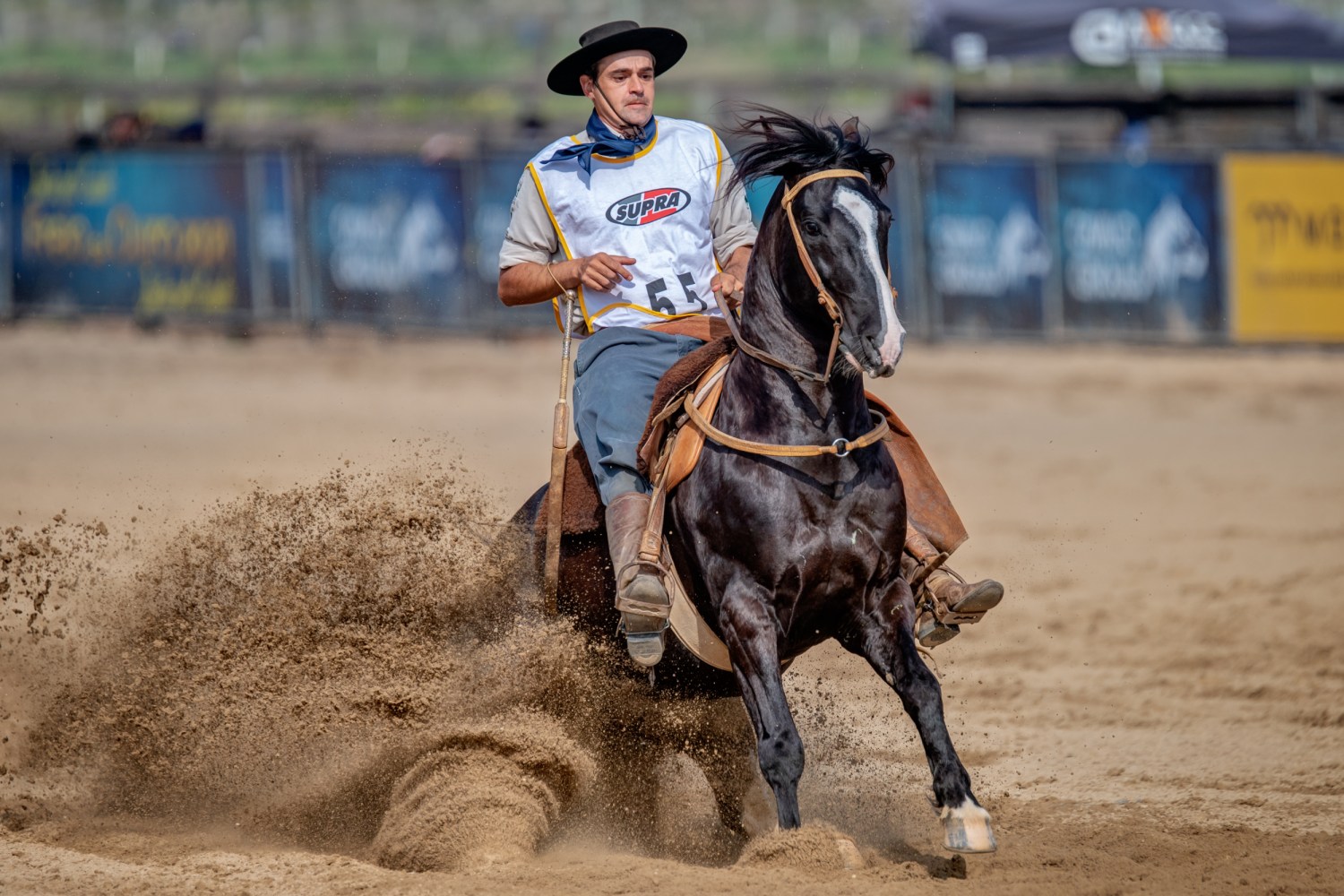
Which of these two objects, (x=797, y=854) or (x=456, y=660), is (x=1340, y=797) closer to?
(x=797, y=854)

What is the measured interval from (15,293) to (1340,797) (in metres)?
15.7

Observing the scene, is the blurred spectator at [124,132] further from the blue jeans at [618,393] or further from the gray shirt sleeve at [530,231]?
the blue jeans at [618,393]

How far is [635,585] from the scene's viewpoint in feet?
16.4

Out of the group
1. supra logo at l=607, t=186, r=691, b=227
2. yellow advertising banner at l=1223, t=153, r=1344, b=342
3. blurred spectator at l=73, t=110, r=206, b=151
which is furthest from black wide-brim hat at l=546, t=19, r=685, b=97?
blurred spectator at l=73, t=110, r=206, b=151

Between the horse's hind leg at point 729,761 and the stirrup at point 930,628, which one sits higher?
the stirrup at point 930,628

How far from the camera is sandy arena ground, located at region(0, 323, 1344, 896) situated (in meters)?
5.11

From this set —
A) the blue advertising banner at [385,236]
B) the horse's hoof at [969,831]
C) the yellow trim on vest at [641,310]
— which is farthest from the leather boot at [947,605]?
the blue advertising banner at [385,236]

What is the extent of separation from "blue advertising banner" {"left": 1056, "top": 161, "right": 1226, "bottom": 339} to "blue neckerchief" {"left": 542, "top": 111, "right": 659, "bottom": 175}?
496 inches

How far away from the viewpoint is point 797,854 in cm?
474

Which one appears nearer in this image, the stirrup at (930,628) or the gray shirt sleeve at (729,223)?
the stirrup at (930,628)

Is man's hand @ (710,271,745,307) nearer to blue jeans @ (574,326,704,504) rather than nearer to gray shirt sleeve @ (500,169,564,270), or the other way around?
blue jeans @ (574,326,704,504)

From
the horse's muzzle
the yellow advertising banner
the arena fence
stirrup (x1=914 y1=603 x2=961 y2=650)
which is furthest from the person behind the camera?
the arena fence

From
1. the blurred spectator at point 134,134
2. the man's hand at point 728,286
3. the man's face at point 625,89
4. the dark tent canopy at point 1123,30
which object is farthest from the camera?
the dark tent canopy at point 1123,30

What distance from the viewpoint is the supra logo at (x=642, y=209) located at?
5.61 m
